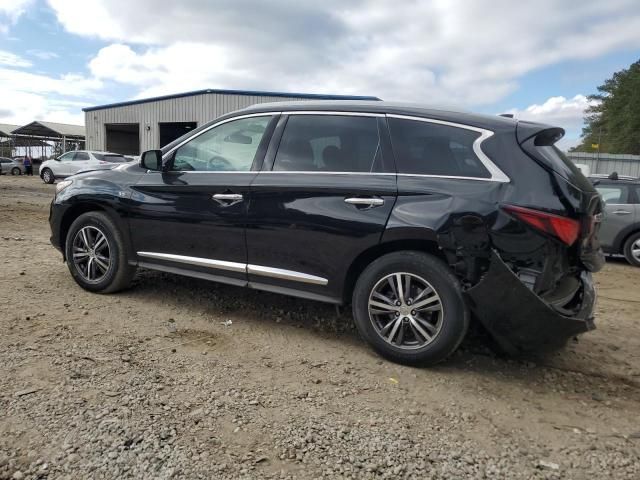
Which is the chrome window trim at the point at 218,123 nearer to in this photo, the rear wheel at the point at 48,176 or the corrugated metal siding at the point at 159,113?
the corrugated metal siding at the point at 159,113

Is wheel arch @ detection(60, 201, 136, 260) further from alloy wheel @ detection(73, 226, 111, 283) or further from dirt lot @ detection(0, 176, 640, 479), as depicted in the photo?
dirt lot @ detection(0, 176, 640, 479)

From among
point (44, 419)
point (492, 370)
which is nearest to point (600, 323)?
point (492, 370)

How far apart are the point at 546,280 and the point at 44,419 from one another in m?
2.98

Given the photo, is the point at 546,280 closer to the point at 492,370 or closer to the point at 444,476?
the point at 492,370

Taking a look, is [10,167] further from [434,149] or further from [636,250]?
[434,149]

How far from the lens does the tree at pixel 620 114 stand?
50.0 meters

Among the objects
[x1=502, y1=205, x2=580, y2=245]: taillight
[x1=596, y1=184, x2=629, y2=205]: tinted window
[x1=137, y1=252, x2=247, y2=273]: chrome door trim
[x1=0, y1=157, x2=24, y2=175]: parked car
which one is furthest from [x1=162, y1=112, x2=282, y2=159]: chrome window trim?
[x1=0, y1=157, x2=24, y2=175]: parked car

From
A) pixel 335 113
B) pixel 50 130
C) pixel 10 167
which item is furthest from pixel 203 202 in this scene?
pixel 50 130

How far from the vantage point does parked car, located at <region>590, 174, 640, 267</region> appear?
8547mm

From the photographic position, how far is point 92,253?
4.83m

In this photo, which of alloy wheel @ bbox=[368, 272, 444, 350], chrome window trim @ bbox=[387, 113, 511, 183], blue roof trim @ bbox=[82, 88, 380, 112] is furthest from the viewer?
blue roof trim @ bbox=[82, 88, 380, 112]

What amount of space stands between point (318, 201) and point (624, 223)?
7.14m

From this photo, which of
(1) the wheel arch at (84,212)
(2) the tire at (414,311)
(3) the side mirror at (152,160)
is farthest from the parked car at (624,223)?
(1) the wheel arch at (84,212)

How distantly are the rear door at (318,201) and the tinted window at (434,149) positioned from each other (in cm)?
10
